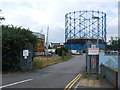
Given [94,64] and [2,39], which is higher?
[2,39]

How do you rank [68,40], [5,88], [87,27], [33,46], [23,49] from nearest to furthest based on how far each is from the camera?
[5,88], [23,49], [33,46], [87,27], [68,40]

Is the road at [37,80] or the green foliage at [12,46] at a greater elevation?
the green foliage at [12,46]

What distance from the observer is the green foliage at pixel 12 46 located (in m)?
23.6

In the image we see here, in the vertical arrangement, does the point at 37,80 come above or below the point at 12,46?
below

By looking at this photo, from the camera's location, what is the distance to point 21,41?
24344 mm

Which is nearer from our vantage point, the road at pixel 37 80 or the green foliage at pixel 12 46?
the road at pixel 37 80

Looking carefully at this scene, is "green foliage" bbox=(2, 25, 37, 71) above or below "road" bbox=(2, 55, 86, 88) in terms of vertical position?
above

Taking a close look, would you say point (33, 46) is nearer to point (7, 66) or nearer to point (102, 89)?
point (7, 66)

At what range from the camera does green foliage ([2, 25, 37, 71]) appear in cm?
2362

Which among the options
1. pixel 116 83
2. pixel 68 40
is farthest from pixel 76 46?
pixel 116 83

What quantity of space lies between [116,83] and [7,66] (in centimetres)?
1364

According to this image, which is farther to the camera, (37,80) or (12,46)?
(12,46)

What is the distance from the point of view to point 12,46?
2422 centimetres

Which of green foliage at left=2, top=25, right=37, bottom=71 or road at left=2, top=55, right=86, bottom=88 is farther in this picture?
green foliage at left=2, top=25, right=37, bottom=71
